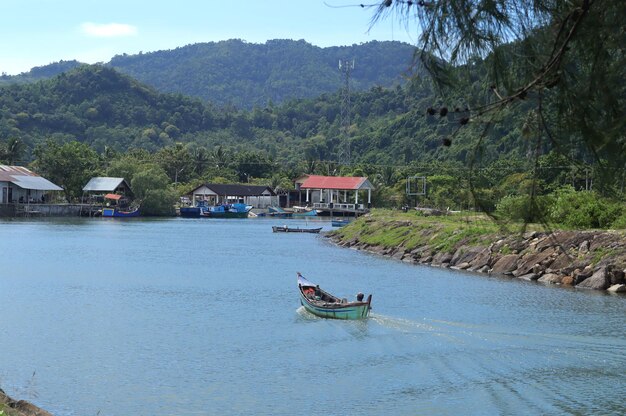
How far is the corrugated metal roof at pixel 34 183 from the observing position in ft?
371

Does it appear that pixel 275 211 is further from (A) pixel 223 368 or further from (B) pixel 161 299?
(A) pixel 223 368

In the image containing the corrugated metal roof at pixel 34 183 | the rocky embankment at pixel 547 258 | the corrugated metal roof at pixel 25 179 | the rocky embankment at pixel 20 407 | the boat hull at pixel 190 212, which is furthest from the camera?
the boat hull at pixel 190 212

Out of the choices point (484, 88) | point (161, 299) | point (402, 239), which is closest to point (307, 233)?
point (402, 239)

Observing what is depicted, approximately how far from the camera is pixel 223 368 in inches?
954

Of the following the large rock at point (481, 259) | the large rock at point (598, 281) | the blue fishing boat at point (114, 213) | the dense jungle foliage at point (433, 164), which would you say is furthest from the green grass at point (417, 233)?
the blue fishing boat at point (114, 213)

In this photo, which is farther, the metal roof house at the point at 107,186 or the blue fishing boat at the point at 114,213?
the metal roof house at the point at 107,186

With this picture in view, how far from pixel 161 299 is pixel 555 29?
2997 cm

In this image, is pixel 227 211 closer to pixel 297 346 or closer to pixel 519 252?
pixel 519 252

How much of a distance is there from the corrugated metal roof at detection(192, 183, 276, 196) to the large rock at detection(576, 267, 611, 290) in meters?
98.5

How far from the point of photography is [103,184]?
124 metres

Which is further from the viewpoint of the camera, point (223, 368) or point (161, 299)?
point (161, 299)

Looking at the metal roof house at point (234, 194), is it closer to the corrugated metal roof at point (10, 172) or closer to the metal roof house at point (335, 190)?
the metal roof house at point (335, 190)

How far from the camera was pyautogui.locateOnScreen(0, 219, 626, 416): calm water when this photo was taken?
2125cm

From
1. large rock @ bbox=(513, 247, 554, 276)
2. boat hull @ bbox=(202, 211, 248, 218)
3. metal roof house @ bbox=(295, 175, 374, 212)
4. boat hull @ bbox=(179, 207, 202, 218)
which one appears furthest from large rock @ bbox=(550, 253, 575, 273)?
boat hull @ bbox=(202, 211, 248, 218)
